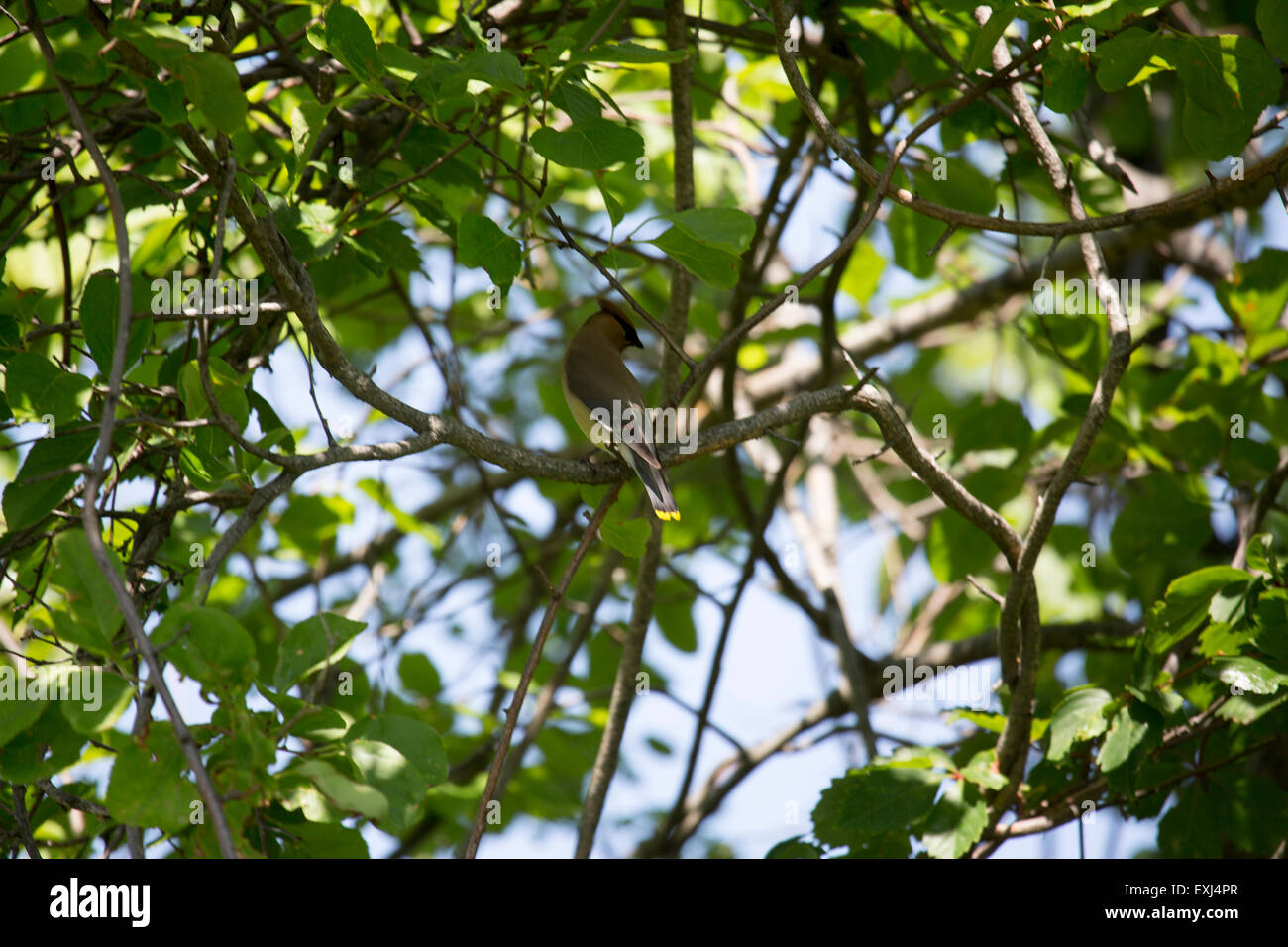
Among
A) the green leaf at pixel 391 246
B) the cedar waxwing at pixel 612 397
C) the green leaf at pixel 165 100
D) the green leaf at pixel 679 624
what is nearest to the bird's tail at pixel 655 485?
the cedar waxwing at pixel 612 397

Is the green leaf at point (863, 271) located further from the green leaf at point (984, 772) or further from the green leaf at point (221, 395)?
the green leaf at point (221, 395)

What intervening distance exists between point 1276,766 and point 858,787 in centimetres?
224

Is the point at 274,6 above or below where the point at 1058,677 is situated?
above

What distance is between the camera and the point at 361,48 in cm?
272

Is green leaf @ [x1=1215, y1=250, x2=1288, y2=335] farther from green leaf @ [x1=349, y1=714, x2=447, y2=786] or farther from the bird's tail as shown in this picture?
green leaf @ [x1=349, y1=714, x2=447, y2=786]

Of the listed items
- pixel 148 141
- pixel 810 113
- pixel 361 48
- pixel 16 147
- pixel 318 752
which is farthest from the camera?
pixel 148 141

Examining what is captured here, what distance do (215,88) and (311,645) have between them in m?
1.17

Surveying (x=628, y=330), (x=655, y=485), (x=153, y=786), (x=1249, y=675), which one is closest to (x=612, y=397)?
(x=628, y=330)

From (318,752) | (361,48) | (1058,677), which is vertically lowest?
(318,752)

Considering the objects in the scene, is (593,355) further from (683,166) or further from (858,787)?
(858,787)

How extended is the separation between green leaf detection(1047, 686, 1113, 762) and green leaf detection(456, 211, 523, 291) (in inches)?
81.4

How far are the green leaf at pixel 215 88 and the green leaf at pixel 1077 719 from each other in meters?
2.75

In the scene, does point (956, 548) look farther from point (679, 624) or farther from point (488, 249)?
point (488, 249)
